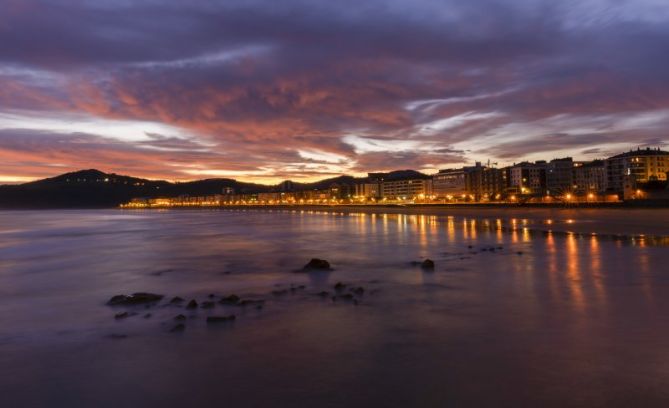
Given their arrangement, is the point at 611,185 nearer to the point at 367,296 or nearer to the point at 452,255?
the point at 452,255

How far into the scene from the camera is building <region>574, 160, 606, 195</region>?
13550 centimetres

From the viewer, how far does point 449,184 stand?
18775 cm

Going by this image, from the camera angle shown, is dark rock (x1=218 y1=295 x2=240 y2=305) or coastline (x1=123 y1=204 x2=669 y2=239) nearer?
dark rock (x1=218 y1=295 x2=240 y2=305)

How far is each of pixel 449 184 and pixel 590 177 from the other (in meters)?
55.4

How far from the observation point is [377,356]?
7.82 m

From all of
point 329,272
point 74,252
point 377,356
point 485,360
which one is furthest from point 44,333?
point 74,252

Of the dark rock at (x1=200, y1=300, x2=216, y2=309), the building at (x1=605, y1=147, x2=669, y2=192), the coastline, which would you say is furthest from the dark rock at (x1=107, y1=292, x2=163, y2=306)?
the building at (x1=605, y1=147, x2=669, y2=192)

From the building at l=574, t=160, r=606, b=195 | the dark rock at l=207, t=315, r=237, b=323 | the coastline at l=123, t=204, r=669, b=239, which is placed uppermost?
the building at l=574, t=160, r=606, b=195

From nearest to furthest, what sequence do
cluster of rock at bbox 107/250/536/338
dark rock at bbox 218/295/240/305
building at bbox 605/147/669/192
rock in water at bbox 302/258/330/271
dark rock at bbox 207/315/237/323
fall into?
dark rock at bbox 207/315/237/323 → cluster of rock at bbox 107/250/536/338 → dark rock at bbox 218/295/240/305 → rock in water at bbox 302/258/330/271 → building at bbox 605/147/669/192

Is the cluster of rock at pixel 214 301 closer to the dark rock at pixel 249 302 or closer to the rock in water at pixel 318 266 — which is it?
the dark rock at pixel 249 302

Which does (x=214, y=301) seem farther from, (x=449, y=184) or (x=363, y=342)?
(x=449, y=184)

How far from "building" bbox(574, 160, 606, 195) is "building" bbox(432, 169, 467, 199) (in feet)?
131

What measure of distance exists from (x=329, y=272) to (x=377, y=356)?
10.3 m

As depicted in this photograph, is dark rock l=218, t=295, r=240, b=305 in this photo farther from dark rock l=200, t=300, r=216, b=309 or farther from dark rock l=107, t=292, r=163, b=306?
dark rock l=107, t=292, r=163, b=306
